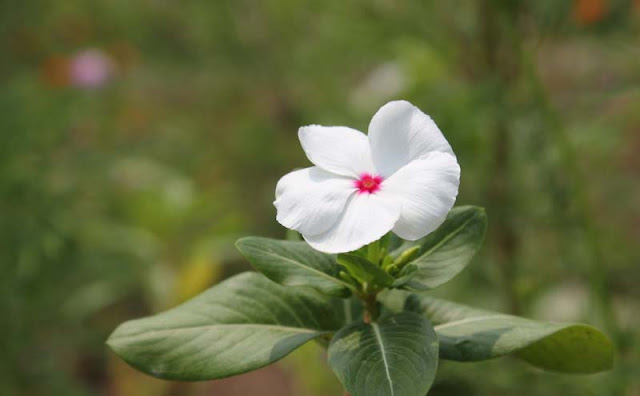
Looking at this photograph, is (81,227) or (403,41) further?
(81,227)

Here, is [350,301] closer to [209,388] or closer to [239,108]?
[209,388]

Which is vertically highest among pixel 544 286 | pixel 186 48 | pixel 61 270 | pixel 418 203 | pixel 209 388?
pixel 186 48

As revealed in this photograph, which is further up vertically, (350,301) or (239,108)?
(239,108)

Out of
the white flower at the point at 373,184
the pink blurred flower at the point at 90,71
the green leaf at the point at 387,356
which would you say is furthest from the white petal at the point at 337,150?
the pink blurred flower at the point at 90,71

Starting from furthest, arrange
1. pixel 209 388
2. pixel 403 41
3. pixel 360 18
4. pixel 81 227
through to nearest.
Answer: pixel 209 388 < pixel 81 227 < pixel 403 41 < pixel 360 18

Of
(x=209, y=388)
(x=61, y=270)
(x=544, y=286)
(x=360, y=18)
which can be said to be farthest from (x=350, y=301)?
(x=209, y=388)

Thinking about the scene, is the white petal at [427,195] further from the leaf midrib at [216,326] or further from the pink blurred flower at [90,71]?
the pink blurred flower at [90,71]
